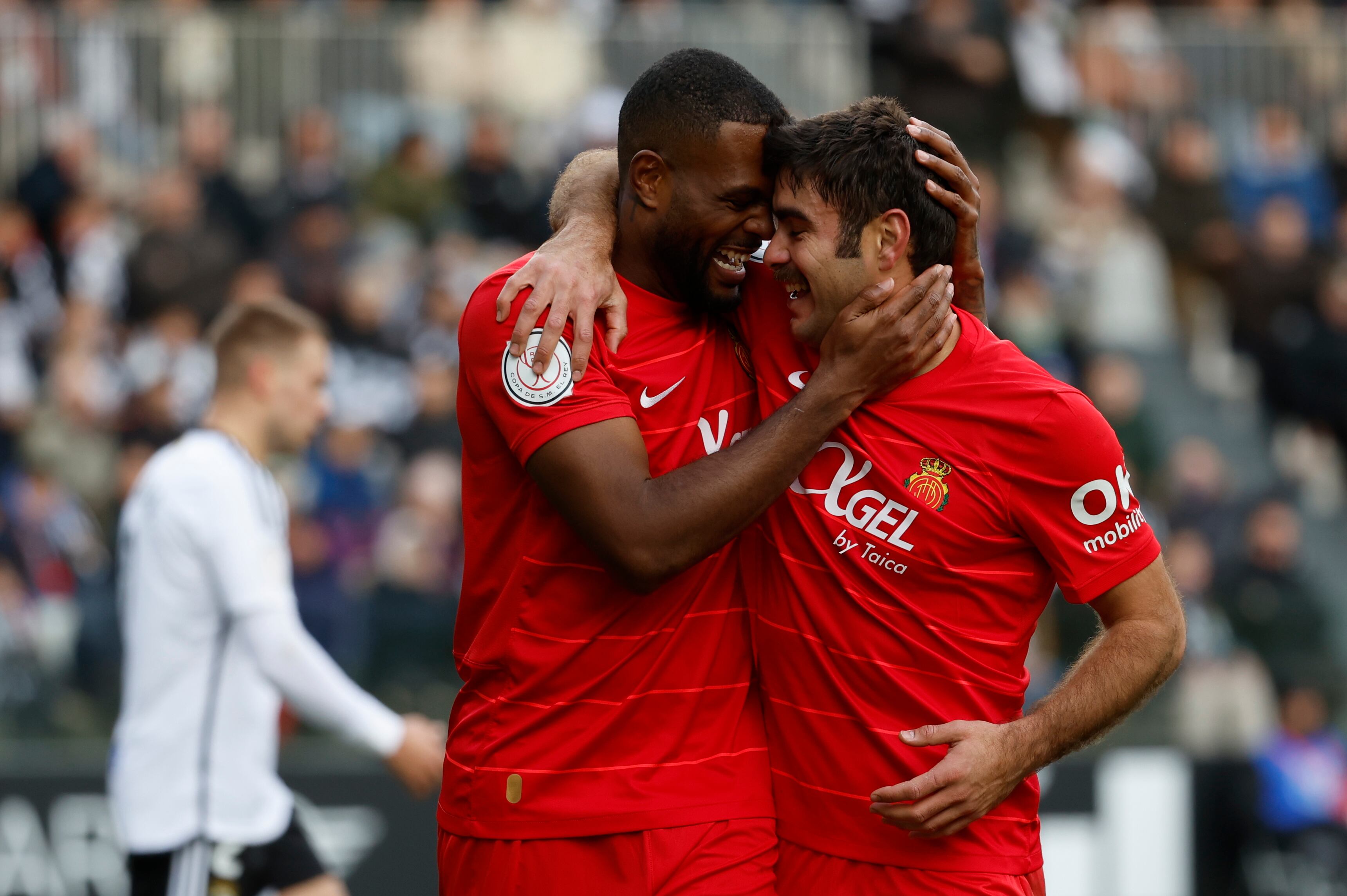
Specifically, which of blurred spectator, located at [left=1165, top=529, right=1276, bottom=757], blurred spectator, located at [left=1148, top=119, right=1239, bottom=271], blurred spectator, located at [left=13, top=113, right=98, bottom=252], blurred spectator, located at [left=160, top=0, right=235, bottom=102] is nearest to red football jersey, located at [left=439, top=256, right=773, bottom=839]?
blurred spectator, located at [left=1165, top=529, right=1276, bottom=757]

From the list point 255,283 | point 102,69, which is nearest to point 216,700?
point 255,283

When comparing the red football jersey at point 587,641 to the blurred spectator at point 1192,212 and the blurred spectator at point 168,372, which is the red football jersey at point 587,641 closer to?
the blurred spectator at point 168,372

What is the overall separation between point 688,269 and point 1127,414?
8.00 meters

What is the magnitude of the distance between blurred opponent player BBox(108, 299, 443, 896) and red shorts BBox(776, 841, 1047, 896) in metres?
1.69

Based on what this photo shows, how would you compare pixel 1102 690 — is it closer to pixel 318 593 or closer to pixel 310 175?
pixel 318 593

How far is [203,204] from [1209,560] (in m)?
7.40

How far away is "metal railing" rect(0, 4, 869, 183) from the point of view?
12.8m

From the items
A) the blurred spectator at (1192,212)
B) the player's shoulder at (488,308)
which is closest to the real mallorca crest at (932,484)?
the player's shoulder at (488,308)

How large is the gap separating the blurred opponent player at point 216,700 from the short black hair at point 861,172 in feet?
7.70

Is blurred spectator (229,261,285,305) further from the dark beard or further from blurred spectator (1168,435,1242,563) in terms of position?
the dark beard

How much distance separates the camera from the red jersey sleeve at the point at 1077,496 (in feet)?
11.6

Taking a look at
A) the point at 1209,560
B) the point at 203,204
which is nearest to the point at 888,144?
the point at 1209,560

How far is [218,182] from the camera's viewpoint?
11695 millimetres

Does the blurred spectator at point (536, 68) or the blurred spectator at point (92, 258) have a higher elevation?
the blurred spectator at point (536, 68)
